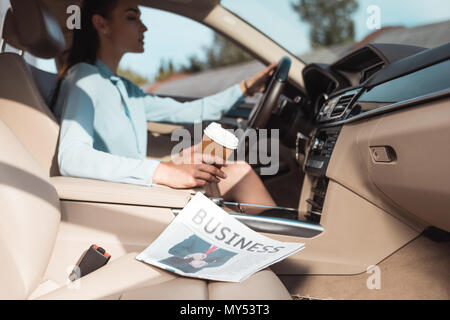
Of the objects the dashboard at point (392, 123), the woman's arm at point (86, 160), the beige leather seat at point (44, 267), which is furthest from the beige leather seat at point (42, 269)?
the dashboard at point (392, 123)

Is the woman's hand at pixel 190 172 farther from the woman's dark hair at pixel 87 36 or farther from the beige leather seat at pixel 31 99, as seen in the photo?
the woman's dark hair at pixel 87 36

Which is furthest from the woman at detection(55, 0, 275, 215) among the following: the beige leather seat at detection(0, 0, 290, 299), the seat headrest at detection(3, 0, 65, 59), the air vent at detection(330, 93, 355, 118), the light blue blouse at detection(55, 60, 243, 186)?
the air vent at detection(330, 93, 355, 118)

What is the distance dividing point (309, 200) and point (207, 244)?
0.54 metres

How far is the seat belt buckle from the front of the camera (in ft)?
2.96

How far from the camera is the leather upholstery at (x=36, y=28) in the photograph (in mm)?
1138

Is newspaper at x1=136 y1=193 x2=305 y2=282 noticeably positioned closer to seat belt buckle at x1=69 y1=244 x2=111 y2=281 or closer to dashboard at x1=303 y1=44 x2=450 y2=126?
seat belt buckle at x1=69 y1=244 x2=111 y2=281

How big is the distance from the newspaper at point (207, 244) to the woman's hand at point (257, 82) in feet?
2.92

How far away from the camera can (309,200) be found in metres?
1.29

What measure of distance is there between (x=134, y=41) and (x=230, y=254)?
94 centimetres

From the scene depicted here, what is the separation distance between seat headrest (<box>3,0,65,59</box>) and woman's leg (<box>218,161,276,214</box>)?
642 mm

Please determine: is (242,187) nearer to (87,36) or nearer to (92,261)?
(92,261)
